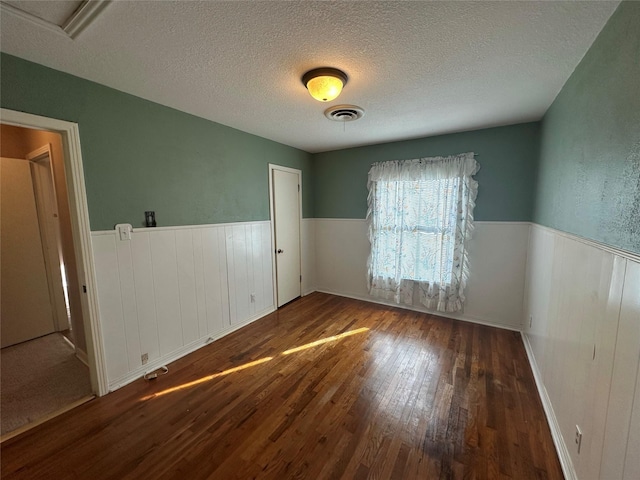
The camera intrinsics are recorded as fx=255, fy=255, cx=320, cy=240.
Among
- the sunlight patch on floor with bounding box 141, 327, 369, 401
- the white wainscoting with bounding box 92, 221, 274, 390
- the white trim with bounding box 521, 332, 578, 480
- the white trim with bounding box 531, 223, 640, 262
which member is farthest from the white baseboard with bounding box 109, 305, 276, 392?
the white trim with bounding box 531, 223, 640, 262

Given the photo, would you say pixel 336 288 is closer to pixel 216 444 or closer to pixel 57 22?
pixel 216 444

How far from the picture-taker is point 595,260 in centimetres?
123

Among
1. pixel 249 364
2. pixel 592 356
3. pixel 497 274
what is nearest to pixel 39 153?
pixel 249 364

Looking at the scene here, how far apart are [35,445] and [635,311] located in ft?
10.3

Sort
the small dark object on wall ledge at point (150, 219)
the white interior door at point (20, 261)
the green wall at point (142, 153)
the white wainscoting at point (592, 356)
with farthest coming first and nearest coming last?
the white interior door at point (20, 261)
the small dark object on wall ledge at point (150, 219)
the green wall at point (142, 153)
the white wainscoting at point (592, 356)

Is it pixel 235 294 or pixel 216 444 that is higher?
pixel 235 294

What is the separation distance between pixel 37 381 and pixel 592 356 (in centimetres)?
389

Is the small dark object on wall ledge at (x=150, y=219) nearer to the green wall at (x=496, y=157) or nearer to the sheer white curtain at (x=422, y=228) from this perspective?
the sheer white curtain at (x=422, y=228)

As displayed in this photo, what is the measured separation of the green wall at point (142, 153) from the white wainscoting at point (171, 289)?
0.61 feet

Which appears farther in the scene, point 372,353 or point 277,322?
point 277,322

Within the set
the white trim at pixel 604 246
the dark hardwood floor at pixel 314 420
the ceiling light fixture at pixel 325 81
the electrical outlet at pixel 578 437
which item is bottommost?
the dark hardwood floor at pixel 314 420

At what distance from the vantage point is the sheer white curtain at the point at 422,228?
3.17 m

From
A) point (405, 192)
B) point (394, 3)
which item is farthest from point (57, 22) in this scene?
point (405, 192)

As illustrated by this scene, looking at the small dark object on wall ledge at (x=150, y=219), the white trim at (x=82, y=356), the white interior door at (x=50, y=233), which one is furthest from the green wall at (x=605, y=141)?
the white interior door at (x=50, y=233)
